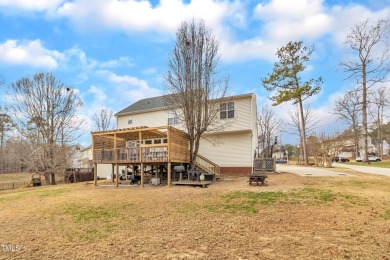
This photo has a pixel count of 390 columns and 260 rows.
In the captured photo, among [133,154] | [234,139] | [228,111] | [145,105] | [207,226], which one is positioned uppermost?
[145,105]

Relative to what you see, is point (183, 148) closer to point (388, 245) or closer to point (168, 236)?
point (168, 236)

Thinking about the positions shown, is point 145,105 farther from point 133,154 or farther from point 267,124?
point 267,124

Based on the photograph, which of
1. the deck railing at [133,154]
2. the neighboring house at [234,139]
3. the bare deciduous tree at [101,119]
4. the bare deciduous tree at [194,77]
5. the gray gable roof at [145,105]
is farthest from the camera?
the bare deciduous tree at [101,119]

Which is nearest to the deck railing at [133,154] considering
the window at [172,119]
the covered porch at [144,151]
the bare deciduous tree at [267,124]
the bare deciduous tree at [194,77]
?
the covered porch at [144,151]

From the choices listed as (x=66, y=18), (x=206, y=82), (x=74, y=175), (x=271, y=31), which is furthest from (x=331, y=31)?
(x=74, y=175)

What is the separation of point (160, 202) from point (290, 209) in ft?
14.8

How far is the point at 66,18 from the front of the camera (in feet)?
44.2

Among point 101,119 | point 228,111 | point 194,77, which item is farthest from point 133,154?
point 101,119

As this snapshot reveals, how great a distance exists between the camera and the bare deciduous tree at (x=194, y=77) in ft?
50.0

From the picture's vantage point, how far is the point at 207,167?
17.3 meters

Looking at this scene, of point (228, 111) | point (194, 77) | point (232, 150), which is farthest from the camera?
point (232, 150)

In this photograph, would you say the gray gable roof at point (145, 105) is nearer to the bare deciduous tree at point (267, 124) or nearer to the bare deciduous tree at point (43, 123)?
the bare deciduous tree at point (43, 123)

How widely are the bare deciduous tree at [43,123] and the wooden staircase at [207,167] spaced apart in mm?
13879

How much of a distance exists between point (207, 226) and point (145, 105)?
19020 millimetres
